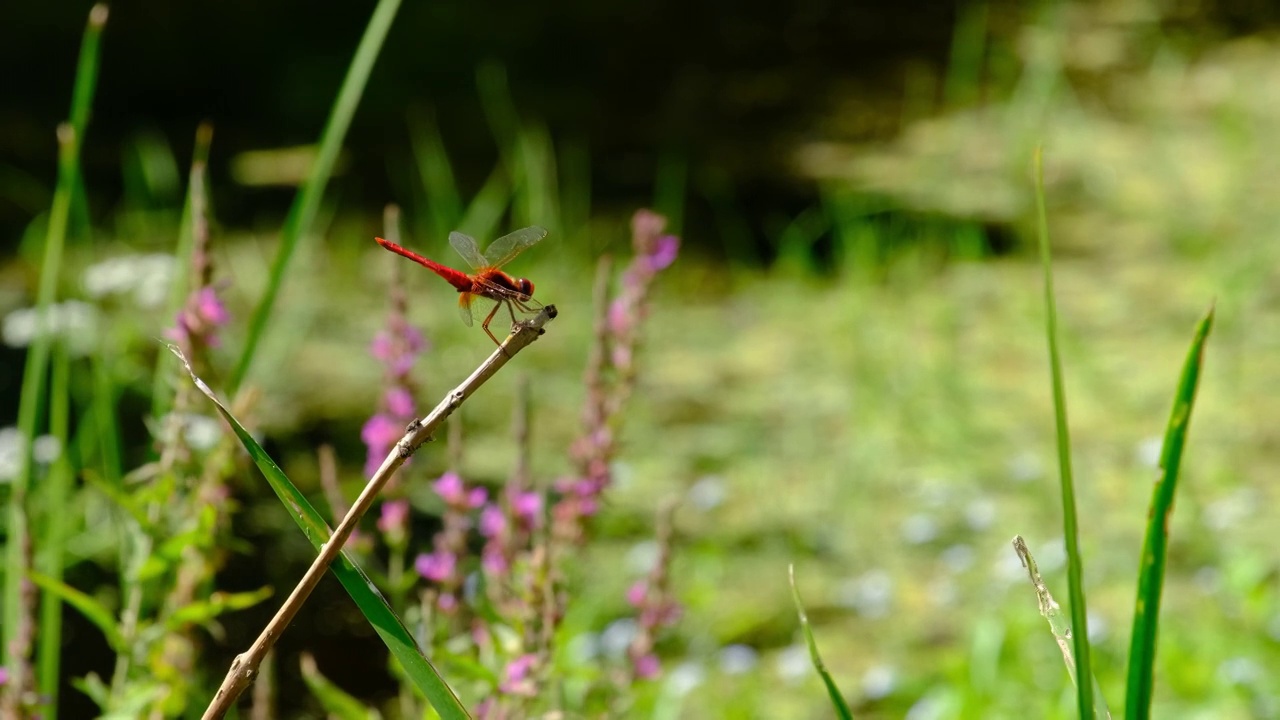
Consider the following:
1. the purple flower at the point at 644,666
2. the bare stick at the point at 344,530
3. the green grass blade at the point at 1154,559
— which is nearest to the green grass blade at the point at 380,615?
the bare stick at the point at 344,530

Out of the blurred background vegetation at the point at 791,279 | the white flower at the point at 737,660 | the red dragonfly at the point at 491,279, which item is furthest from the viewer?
the blurred background vegetation at the point at 791,279

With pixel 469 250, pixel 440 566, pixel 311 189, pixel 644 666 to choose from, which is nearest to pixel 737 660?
pixel 644 666

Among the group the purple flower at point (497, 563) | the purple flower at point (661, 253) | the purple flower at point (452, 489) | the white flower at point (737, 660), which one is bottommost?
the white flower at point (737, 660)

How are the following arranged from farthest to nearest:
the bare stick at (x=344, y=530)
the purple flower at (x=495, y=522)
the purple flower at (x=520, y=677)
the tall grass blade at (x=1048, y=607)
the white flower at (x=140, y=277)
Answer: the white flower at (x=140, y=277), the purple flower at (x=495, y=522), the purple flower at (x=520, y=677), the tall grass blade at (x=1048, y=607), the bare stick at (x=344, y=530)

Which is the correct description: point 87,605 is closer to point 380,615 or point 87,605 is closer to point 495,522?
point 495,522

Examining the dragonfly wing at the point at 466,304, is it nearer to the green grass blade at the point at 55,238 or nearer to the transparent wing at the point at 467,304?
the transparent wing at the point at 467,304

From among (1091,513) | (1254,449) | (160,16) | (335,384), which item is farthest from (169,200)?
(1254,449)

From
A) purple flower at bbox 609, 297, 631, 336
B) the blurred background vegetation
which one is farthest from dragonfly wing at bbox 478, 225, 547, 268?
the blurred background vegetation
